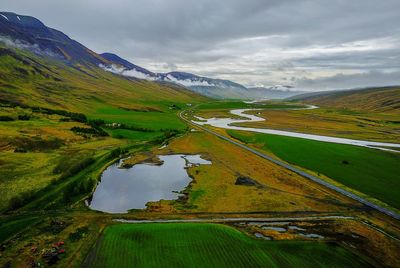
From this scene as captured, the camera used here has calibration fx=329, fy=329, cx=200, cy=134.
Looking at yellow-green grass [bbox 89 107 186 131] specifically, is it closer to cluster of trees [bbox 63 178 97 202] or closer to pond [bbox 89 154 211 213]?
pond [bbox 89 154 211 213]

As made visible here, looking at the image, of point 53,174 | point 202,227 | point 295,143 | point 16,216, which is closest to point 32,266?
point 16,216

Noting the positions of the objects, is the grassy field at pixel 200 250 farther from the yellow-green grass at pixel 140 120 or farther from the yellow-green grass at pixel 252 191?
the yellow-green grass at pixel 140 120

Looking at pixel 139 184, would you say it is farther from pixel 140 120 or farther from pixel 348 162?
pixel 140 120

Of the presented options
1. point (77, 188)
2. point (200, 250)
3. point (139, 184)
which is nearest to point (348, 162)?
point (139, 184)

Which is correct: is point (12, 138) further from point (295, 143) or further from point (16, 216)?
point (295, 143)

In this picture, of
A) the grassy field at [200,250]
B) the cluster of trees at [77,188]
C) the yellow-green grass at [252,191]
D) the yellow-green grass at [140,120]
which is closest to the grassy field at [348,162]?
the yellow-green grass at [252,191]

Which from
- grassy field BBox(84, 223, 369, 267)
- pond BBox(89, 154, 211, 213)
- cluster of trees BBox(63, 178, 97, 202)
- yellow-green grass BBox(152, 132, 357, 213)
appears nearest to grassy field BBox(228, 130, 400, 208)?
yellow-green grass BBox(152, 132, 357, 213)
